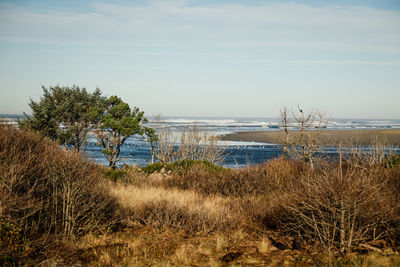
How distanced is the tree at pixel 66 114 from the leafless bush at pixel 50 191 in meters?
14.6

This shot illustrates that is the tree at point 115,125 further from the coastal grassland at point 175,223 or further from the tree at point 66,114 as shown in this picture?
the coastal grassland at point 175,223

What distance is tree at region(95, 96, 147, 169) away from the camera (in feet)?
73.7

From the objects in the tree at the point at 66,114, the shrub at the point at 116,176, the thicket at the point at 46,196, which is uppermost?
the tree at the point at 66,114

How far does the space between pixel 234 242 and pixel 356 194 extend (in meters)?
2.84

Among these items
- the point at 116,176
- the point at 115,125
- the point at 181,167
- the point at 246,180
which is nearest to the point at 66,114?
the point at 115,125

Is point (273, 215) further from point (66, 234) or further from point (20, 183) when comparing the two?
point (20, 183)

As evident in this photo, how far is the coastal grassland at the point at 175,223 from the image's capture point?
6.46m

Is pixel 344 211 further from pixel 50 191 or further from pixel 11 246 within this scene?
pixel 50 191

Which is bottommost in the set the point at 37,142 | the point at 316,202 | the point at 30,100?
the point at 316,202

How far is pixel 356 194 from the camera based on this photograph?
6.57 meters

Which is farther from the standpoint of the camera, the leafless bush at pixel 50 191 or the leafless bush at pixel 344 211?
the leafless bush at pixel 50 191

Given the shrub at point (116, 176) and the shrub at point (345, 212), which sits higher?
the shrub at point (345, 212)

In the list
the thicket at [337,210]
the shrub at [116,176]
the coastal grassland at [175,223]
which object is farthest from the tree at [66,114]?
the thicket at [337,210]

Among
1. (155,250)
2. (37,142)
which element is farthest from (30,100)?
(155,250)
